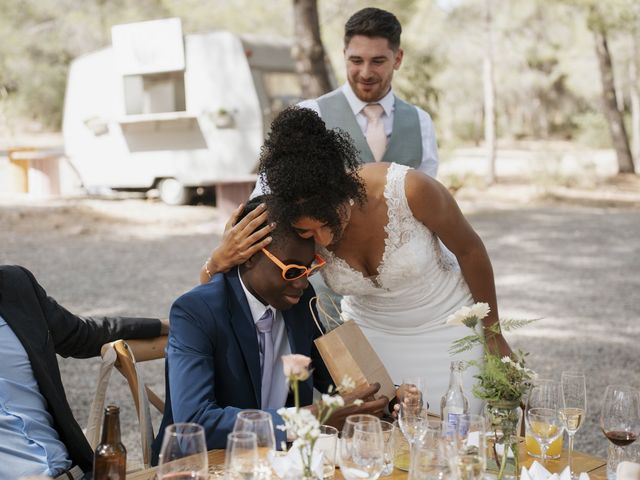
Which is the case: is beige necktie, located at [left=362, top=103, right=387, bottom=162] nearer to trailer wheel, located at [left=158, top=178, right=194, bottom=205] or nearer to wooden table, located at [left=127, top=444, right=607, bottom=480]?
wooden table, located at [left=127, top=444, right=607, bottom=480]

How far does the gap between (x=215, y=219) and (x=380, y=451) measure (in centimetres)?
1196

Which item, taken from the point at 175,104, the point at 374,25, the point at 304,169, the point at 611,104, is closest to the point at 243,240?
the point at 304,169

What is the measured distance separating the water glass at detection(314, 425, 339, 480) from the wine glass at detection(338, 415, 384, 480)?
111 mm

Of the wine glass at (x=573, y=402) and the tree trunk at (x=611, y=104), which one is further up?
the tree trunk at (x=611, y=104)

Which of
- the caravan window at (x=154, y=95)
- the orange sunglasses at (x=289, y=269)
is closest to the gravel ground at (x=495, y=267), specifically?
the caravan window at (x=154, y=95)

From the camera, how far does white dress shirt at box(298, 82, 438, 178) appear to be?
411cm

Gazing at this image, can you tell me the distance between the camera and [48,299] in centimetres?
290

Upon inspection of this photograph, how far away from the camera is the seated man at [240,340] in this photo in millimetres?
2393

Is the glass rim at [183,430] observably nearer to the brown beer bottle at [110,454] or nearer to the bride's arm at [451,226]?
the brown beer bottle at [110,454]

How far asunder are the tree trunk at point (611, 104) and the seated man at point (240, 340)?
54.0ft

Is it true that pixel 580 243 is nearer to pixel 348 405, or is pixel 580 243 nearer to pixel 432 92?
pixel 432 92

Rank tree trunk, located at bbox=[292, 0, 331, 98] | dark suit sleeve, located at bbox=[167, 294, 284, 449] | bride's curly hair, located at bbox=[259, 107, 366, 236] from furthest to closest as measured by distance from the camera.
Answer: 1. tree trunk, located at bbox=[292, 0, 331, 98]
2. bride's curly hair, located at bbox=[259, 107, 366, 236]
3. dark suit sleeve, located at bbox=[167, 294, 284, 449]

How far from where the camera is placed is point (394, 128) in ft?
13.6

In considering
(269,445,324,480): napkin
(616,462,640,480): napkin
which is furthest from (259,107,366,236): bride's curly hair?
(616,462,640,480): napkin
